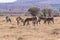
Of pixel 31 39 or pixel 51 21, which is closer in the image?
pixel 31 39

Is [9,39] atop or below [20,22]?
atop

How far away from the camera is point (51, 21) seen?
37.5 m

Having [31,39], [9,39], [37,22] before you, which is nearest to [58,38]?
[31,39]

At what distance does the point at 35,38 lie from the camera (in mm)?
19828

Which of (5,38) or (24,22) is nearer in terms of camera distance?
(5,38)

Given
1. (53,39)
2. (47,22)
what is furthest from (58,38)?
(47,22)

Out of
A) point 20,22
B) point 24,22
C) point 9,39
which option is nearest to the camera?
point 9,39

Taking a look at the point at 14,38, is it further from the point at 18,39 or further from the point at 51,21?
the point at 51,21

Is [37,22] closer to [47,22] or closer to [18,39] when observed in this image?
[47,22]

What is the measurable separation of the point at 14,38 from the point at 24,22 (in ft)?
43.2

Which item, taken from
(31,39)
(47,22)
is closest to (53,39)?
(31,39)

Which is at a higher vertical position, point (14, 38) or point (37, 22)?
point (14, 38)

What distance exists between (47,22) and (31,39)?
17.4 m

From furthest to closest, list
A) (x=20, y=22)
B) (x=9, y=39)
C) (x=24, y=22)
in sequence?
1. (x=20, y=22)
2. (x=24, y=22)
3. (x=9, y=39)
